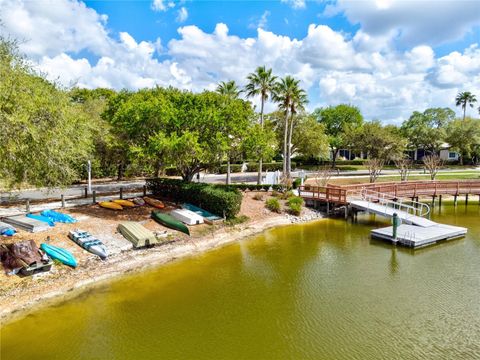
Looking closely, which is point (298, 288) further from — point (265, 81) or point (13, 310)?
point (265, 81)

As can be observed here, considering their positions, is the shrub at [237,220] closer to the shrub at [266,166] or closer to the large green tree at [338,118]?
the shrub at [266,166]

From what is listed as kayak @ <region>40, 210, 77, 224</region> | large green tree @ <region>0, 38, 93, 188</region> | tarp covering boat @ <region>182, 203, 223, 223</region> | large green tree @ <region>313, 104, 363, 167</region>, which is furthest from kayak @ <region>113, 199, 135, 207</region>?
large green tree @ <region>313, 104, 363, 167</region>

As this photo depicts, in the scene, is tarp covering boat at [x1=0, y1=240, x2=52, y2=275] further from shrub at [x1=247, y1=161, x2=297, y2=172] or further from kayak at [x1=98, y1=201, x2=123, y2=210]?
shrub at [x1=247, y1=161, x2=297, y2=172]

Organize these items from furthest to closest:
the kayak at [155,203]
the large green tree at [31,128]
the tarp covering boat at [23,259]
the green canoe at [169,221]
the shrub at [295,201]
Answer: the shrub at [295,201] < the kayak at [155,203] < the green canoe at [169,221] < the tarp covering boat at [23,259] < the large green tree at [31,128]

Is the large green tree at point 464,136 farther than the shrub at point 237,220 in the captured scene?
Yes

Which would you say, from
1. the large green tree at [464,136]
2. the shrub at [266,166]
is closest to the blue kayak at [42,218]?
the shrub at [266,166]

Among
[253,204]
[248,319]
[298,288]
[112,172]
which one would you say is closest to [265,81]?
[253,204]
